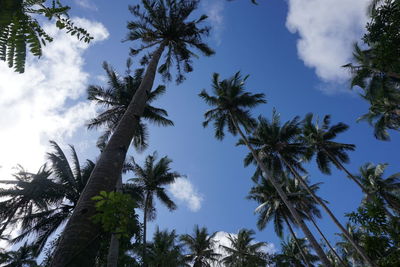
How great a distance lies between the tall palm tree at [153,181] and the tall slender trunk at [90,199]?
605 inches

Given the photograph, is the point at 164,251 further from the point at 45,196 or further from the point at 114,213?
the point at 114,213

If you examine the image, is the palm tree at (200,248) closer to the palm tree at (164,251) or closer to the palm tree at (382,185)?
the palm tree at (164,251)

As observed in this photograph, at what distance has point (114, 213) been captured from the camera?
2.41 m

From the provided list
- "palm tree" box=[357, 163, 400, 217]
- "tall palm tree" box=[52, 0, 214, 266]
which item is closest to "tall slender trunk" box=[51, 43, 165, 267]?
"tall palm tree" box=[52, 0, 214, 266]

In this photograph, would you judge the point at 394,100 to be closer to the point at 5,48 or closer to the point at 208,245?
the point at 208,245

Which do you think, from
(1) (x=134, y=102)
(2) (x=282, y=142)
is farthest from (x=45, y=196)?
(2) (x=282, y=142)

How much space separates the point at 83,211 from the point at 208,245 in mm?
25102

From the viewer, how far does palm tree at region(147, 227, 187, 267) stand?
528 inches

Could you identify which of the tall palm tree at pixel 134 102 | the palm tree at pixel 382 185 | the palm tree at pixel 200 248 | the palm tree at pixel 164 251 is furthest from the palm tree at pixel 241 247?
the tall palm tree at pixel 134 102

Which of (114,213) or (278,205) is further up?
(278,205)

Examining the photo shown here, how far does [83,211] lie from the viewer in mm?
2562

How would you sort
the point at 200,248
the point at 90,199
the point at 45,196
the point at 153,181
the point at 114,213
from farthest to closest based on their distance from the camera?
the point at 200,248 < the point at 153,181 < the point at 45,196 < the point at 90,199 < the point at 114,213

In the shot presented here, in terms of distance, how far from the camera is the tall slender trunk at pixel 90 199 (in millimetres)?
2150

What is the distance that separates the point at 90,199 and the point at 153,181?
16939 mm
